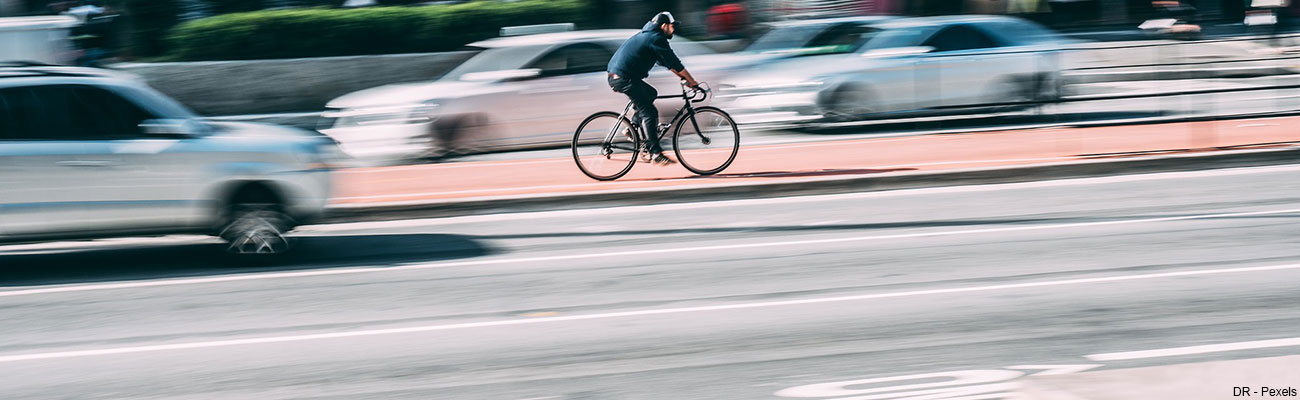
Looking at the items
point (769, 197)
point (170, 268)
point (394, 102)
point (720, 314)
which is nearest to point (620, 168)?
point (769, 197)

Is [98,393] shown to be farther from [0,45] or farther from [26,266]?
[0,45]

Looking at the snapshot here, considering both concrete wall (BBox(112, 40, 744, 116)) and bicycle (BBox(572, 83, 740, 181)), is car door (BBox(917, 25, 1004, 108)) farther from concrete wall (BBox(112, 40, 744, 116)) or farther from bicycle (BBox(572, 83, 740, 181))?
concrete wall (BBox(112, 40, 744, 116))

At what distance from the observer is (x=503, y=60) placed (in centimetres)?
1463

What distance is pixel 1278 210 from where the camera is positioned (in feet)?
31.3

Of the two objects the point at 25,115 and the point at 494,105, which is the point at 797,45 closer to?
the point at 494,105

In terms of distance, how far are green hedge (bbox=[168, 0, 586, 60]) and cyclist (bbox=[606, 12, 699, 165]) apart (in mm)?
11348

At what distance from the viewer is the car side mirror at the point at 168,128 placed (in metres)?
8.41

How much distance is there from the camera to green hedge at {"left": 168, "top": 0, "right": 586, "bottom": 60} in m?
21.2

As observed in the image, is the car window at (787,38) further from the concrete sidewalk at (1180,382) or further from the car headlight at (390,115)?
the concrete sidewalk at (1180,382)

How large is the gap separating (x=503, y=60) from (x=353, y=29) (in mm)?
7967

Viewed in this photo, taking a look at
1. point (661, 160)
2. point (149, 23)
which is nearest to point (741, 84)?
point (661, 160)

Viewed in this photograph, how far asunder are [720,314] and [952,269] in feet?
5.66

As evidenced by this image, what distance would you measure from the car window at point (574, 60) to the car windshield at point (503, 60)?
0.13 m

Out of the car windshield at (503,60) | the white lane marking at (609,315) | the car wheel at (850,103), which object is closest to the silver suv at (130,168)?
the white lane marking at (609,315)
